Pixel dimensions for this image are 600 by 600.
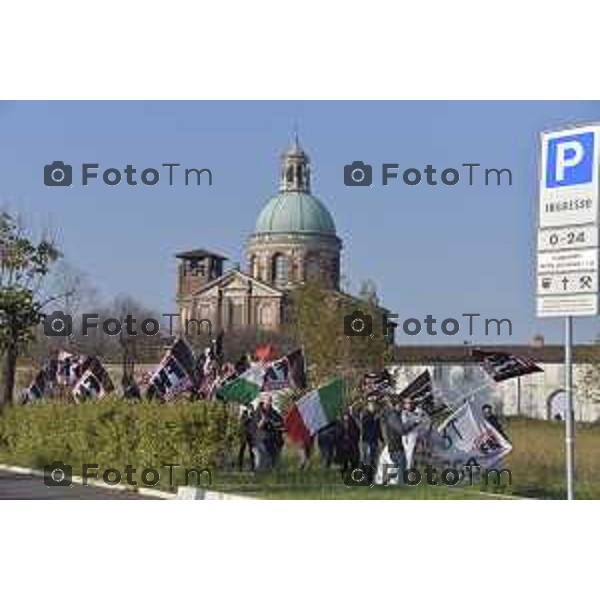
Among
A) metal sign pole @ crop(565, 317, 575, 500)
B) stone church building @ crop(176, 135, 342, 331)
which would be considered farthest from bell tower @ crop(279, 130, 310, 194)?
metal sign pole @ crop(565, 317, 575, 500)

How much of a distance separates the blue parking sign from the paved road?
20.6 feet

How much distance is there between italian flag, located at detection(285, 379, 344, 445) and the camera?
15492 millimetres

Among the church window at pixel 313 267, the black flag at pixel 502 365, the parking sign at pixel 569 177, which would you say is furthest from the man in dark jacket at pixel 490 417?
the church window at pixel 313 267

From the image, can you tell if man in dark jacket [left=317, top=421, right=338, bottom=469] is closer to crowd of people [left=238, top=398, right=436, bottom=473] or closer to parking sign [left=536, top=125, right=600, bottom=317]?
crowd of people [left=238, top=398, right=436, bottom=473]

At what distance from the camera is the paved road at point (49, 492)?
13234mm

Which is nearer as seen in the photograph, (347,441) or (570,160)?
(570,160)

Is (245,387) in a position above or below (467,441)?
above

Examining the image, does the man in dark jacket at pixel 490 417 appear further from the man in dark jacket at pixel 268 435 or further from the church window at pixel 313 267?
the church window at pixel 313 267

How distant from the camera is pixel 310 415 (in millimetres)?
15500

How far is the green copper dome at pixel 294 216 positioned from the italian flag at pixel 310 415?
2.31 metres

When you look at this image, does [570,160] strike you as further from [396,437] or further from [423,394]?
[423,394]

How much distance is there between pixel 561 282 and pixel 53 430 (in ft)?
38.3

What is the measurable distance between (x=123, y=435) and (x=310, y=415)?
2.81 meters

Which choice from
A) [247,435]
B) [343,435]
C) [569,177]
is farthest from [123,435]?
[569,177]
